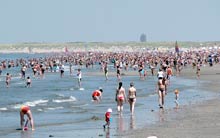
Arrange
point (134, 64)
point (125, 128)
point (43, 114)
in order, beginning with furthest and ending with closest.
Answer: point (134, 64) < point (43, 114) < point (125, 128)

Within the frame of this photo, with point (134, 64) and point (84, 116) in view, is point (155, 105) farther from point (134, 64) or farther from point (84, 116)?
point (134, 64)

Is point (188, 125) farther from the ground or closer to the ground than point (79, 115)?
farther from the ground

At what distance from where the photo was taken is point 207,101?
28891 millimetres

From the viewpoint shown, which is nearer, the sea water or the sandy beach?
the sandy beach

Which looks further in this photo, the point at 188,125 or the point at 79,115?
the point at 79,115

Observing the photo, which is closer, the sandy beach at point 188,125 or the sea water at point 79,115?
the sandy beach at point 188,125

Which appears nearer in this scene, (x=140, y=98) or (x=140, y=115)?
(x=140, y=115)

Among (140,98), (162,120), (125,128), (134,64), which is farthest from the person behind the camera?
(134,64)

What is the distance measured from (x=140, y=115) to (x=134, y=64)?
5234 centimetres

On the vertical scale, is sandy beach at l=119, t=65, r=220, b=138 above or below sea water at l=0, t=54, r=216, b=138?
above

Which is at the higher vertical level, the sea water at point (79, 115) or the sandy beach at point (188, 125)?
the sandy beach at point (188, 125)

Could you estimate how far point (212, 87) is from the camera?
39594 mm

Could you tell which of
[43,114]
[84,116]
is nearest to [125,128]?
[84,116]

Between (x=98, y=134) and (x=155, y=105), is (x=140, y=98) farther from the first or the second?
(x=98, y=134)
